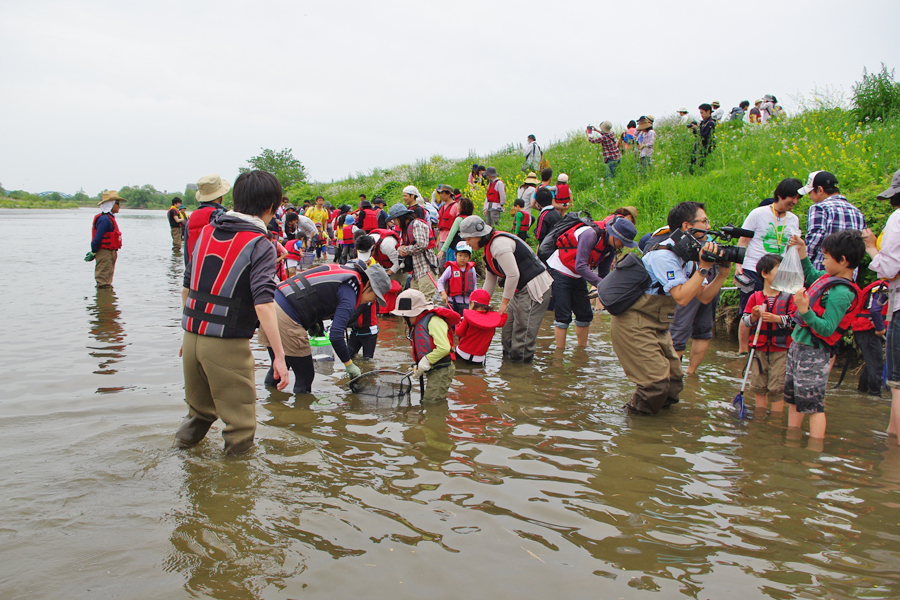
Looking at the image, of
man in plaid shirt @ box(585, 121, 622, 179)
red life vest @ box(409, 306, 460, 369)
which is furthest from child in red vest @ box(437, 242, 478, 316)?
man in plaid shirt @ box(585, 121, 622, 179)

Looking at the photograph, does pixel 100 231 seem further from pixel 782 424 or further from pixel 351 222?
pixel 782 424

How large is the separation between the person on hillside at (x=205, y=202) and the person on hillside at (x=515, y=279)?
2660mm

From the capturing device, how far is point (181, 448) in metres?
4.00

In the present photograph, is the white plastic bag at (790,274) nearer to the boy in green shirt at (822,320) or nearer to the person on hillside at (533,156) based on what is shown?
the boy in green shirt at (822,320)

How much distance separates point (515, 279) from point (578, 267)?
36.2 inches

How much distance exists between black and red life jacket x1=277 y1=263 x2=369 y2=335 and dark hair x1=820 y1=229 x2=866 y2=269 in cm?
389

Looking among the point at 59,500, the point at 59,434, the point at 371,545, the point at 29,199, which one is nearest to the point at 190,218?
the point at 59,434

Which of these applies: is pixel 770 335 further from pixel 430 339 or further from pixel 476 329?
pixel 430 339

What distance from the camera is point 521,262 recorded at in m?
6.68

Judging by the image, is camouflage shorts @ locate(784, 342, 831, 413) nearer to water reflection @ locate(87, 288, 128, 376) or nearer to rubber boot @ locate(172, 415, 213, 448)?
rubber boot @ locate(172, 415, 213, 448)

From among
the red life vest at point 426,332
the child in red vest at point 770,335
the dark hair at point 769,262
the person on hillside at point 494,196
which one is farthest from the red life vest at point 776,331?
the person on hillside at point 494,196

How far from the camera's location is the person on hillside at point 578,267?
267 inches

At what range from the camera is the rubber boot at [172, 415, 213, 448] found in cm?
387

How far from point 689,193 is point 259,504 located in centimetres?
1081
